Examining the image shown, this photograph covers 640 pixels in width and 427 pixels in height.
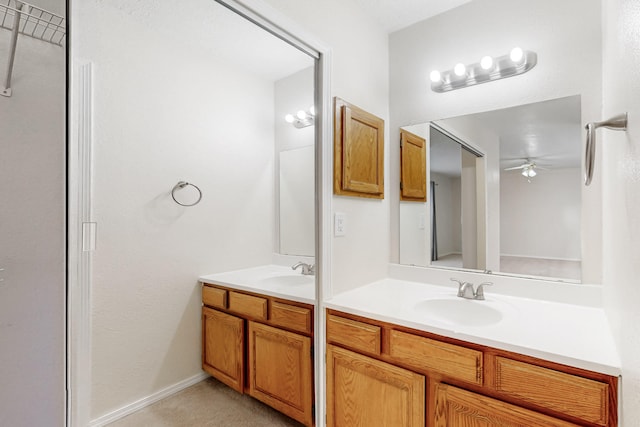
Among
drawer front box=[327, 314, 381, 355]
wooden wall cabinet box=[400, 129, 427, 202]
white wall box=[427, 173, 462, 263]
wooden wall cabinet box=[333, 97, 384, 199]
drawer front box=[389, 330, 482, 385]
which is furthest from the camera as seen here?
wooden wall cabinet box=[400, 129, 427, 202]

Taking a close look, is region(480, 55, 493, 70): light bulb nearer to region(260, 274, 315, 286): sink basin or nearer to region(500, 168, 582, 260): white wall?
region(500, 168, 582, 260): white wall

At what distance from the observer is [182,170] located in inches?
44.8

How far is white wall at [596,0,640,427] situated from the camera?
0.70m

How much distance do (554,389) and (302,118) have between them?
1.47 meters

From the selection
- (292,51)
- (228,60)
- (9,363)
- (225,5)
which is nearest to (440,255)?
(292,51)

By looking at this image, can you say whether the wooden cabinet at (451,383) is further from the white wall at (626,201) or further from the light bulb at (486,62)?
the light bulb at (486,62)

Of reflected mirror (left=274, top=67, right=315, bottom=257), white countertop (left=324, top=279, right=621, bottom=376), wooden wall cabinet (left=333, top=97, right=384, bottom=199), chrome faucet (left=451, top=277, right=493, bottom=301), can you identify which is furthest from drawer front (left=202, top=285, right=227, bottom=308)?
chrome faucet (left=451, top=277, right=493, bottom=301)

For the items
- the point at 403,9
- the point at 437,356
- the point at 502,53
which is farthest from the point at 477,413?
the point at 403,9

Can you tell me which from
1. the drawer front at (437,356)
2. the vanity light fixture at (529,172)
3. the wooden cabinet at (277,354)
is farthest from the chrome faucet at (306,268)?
the vanity light fixture at (529,172)

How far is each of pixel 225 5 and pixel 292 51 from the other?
1.23ft

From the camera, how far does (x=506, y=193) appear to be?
1.74 metres

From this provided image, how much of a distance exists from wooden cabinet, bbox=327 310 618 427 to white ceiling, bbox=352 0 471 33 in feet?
5.82

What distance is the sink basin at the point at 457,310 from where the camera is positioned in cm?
152

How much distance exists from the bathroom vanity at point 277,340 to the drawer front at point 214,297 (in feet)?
0.42
